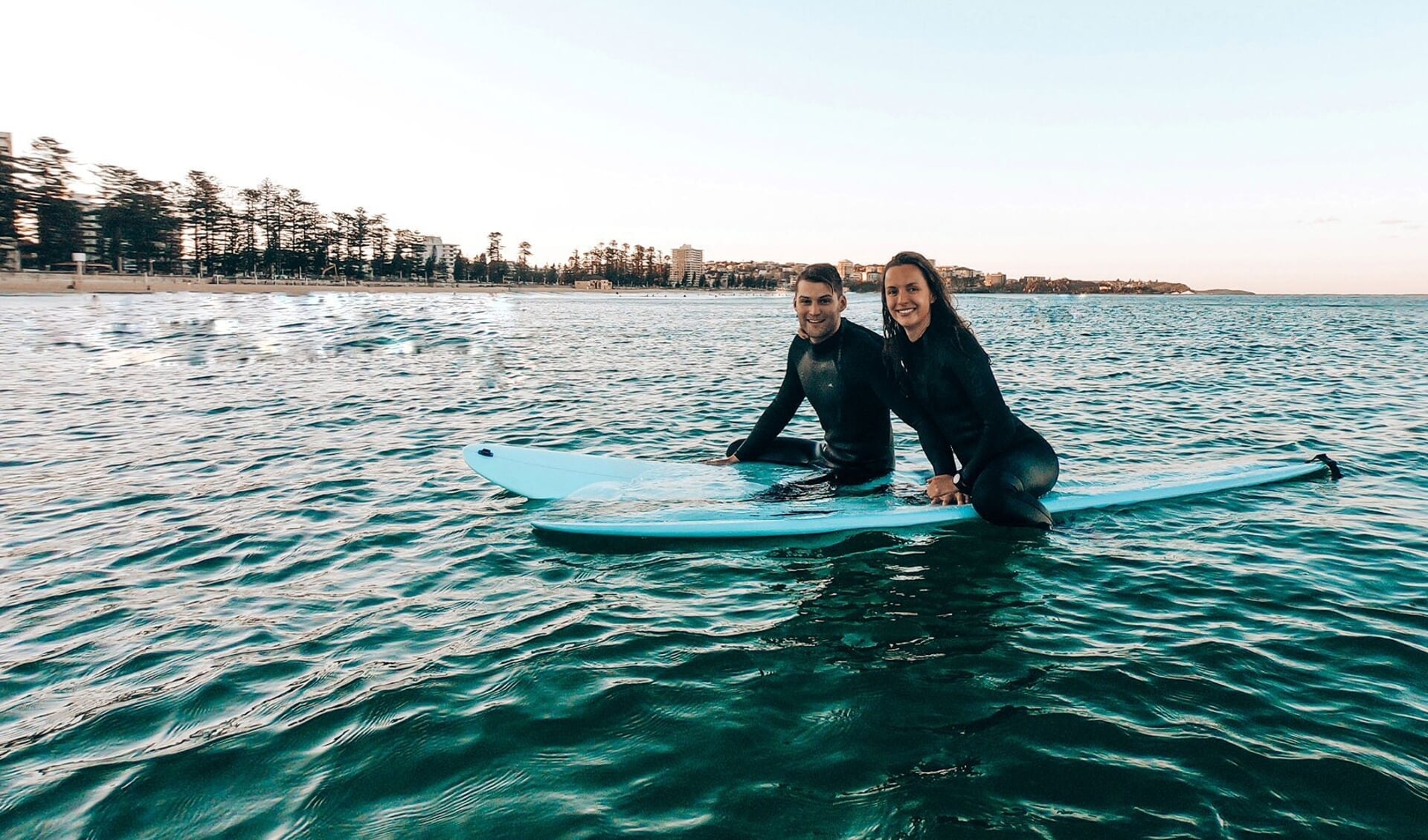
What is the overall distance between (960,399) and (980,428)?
0.32m

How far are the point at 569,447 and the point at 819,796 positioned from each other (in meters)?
8.47

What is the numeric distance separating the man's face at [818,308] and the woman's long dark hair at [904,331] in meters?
0.45

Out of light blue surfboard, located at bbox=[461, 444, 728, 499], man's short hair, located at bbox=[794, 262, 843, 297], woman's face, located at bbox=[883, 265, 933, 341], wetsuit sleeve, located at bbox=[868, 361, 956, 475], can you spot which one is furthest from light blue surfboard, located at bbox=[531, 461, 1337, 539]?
man's short hair, located at bbox=[794, 262, 843, 297]

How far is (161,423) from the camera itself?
12750 mm

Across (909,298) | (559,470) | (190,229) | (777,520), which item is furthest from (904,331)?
(190,229)

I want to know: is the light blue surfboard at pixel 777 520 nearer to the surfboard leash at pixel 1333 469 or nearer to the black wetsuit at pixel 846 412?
the black wetsuit at pixel 846 412

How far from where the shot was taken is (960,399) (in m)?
6.43

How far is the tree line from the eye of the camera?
→ 83938 mm

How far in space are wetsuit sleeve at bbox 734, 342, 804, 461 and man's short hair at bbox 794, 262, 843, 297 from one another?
72 cm

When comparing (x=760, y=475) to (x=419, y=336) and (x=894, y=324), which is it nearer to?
(x=894, y=324)

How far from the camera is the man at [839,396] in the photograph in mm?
6629

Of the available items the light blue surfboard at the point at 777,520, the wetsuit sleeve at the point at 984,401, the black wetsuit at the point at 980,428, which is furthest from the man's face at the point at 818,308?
the light blue surfboard at the point at 777,520

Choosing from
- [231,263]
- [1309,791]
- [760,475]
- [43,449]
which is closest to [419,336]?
[43,449]

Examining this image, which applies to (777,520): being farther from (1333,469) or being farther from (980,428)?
(1333,469)
